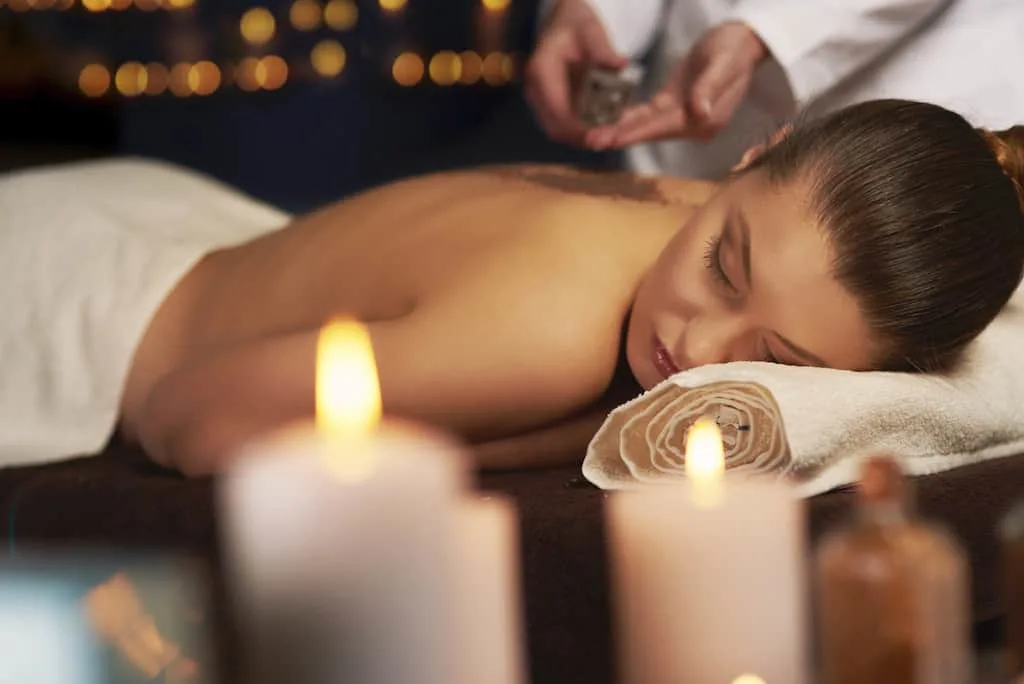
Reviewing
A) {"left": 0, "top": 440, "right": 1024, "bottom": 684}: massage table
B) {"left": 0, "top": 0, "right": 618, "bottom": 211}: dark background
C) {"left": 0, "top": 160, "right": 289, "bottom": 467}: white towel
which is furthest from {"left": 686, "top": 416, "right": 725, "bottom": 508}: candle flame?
{"left": 0, "top": 0, "right": 618, "bottom": 211}: dark background

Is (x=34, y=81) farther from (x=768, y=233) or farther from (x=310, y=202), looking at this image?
(x=768, y=233)

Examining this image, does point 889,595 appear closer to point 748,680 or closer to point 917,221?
point 748,680

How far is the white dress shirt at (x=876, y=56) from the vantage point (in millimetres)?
1572

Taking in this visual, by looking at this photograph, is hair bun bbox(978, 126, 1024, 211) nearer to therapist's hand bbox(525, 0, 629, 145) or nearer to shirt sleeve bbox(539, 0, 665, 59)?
therapist's hand bbox(525, 0, 629, 145)

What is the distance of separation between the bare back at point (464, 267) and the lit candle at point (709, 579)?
57 cm

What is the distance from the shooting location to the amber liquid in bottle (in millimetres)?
526

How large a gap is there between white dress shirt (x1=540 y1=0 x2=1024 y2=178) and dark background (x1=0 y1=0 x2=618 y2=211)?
2.24ft

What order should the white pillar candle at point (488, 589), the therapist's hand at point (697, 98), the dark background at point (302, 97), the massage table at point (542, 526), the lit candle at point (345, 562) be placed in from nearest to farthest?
1. the lit candle at point (345, 562)
2. the white pillar candle at point (488, 589)
3. the massage table at point (542, 526)
4. the therapist's hand at point (697, 98)
5. the dark background at point (302, 97)

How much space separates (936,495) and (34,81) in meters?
2.00

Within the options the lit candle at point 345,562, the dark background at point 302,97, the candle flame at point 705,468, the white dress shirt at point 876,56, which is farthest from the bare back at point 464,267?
the dark background at point 302,97

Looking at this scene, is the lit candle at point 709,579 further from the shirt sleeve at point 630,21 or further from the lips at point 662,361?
the shirt sleeve at point 630,21

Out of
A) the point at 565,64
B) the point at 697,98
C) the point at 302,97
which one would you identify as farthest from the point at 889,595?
the point at 302,97

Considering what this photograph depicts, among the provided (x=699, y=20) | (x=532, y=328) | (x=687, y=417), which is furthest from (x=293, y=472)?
(x=699, y=20)

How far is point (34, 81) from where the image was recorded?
99.5 inches
